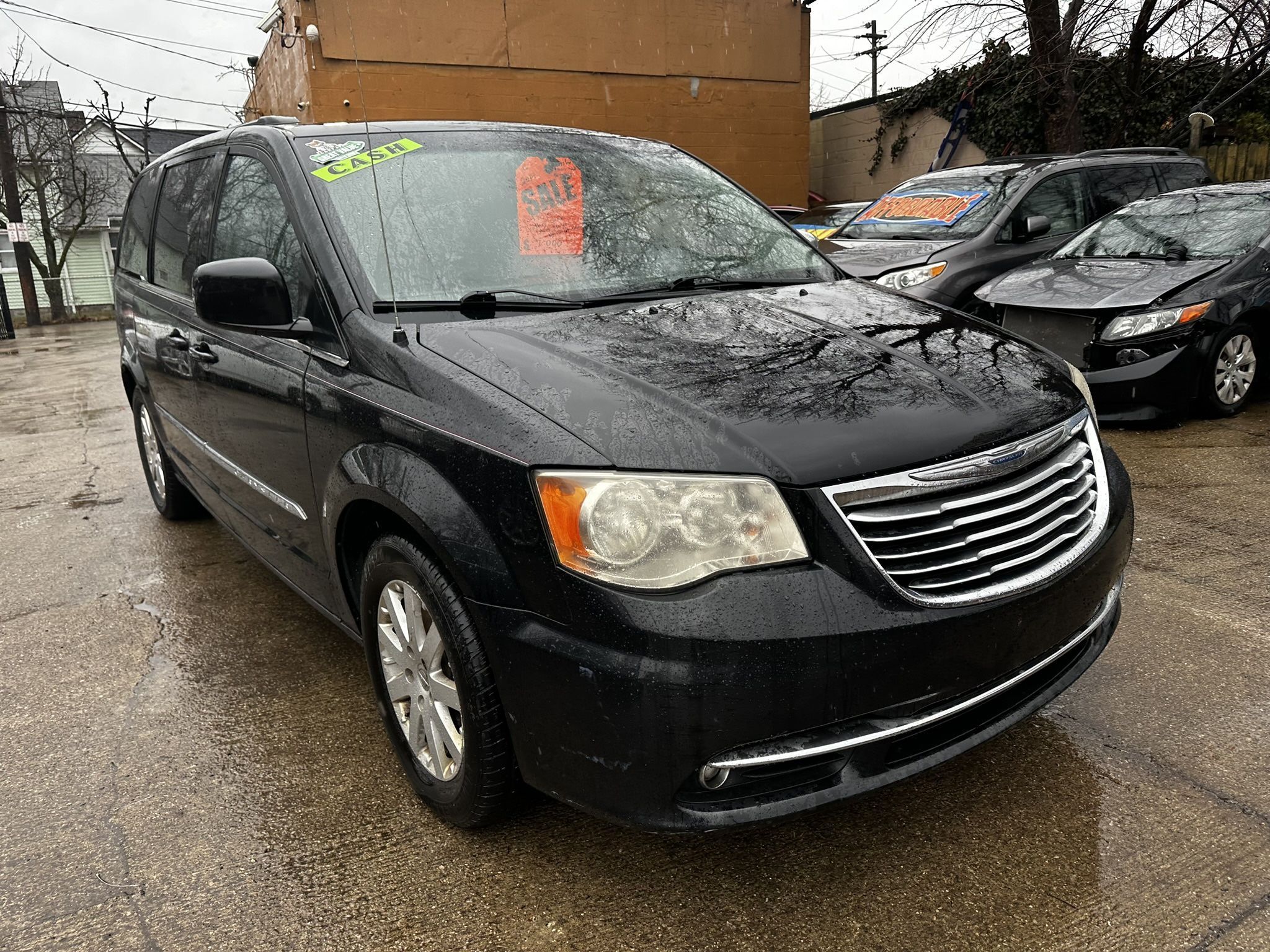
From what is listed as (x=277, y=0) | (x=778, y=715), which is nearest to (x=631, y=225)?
(x=778, y=715)

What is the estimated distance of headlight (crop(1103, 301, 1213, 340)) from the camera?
595 cm

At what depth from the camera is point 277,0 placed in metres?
16.6

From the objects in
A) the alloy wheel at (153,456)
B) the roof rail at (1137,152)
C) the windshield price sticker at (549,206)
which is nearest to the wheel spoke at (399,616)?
the windshield price sticker at (549,206)

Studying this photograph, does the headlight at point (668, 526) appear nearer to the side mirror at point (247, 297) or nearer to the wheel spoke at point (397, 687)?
the wheel spoke at point (397, 687)

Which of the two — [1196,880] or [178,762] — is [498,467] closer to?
[178,762]

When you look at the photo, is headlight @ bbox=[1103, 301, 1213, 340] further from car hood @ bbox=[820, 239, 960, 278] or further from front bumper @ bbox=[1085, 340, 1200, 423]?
car hood @ bbox=[820, 239, 960, 278]

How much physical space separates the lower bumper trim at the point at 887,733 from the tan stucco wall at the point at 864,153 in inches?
772

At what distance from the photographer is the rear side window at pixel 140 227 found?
4.47 m

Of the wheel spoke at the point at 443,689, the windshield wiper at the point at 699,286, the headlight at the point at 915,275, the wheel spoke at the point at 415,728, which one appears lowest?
the wheel spoke at the point at 415,728

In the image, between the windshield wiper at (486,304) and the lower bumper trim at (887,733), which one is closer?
the lower bumper trim at (887,733)

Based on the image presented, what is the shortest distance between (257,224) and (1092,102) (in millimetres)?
18177

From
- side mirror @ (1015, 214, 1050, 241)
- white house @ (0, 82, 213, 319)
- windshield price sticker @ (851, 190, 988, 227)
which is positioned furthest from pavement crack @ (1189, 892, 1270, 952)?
white house @ (0, 82, 213, 319)

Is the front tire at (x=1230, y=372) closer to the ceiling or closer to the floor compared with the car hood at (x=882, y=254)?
closer to the floor

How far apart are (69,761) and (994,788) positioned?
262 cm
